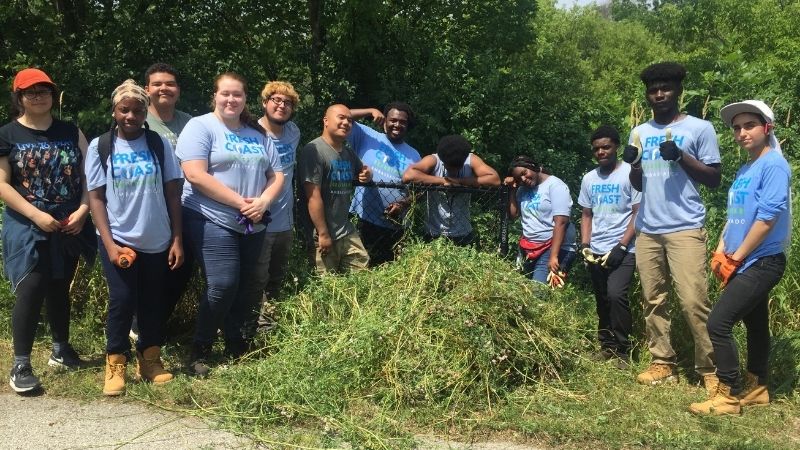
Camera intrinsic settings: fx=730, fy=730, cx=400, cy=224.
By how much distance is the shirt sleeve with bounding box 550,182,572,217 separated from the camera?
5.57 metres

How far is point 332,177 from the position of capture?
5113mm

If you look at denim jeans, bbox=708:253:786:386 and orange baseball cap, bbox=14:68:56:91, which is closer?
denim jeans, bbox=708:253:786:386

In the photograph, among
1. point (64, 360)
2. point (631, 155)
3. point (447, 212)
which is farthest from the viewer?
point (447, 212)

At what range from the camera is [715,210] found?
6539 millimetres

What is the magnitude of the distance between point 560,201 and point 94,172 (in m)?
3.30

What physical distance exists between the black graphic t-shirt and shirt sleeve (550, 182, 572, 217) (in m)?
3.37

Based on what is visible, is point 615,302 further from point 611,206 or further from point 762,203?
point 762,203

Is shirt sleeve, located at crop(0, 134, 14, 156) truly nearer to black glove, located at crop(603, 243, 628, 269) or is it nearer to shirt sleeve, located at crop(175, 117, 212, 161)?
shirt sleeve, located at crop(175, 117, 212, 161)

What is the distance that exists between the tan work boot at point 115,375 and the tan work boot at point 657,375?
3.30 m

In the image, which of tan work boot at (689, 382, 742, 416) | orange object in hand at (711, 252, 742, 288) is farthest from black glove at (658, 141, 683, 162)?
tan work boot at (689, 382, 742, 416)

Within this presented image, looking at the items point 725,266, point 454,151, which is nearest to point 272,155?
point 454,151

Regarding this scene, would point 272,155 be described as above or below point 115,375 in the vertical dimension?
above

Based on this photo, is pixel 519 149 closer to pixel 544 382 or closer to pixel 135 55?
pixel 135 55

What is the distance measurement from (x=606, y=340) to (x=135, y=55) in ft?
25.2
